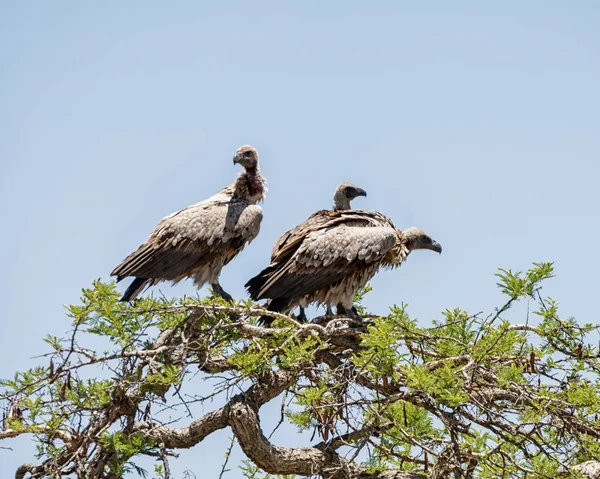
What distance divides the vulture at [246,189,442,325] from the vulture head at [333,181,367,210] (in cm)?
61

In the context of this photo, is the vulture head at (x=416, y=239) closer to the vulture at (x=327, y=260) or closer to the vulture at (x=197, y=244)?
the vulture at (x=327, y=260)

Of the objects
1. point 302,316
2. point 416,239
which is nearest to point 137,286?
point 302,316

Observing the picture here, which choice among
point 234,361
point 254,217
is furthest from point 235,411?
point 254,217

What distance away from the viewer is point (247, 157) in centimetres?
941

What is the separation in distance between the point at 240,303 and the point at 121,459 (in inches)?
56.3

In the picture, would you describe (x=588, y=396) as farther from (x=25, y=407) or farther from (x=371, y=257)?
(x=25, y=407)

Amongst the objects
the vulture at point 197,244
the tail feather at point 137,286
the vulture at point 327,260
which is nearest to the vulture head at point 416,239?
the vulture at point 327,260

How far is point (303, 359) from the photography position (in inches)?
234

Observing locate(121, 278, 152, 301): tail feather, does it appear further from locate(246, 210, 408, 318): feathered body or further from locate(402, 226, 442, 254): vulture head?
locate(402, 226, 442, 254): vulture head

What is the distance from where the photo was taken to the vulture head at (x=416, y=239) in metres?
8.83

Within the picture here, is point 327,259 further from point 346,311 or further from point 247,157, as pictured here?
point 247,157

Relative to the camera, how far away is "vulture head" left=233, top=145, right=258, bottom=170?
9.34 m

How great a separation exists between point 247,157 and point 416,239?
1.92 metres

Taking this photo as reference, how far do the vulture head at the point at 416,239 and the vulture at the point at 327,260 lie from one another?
35 cm
